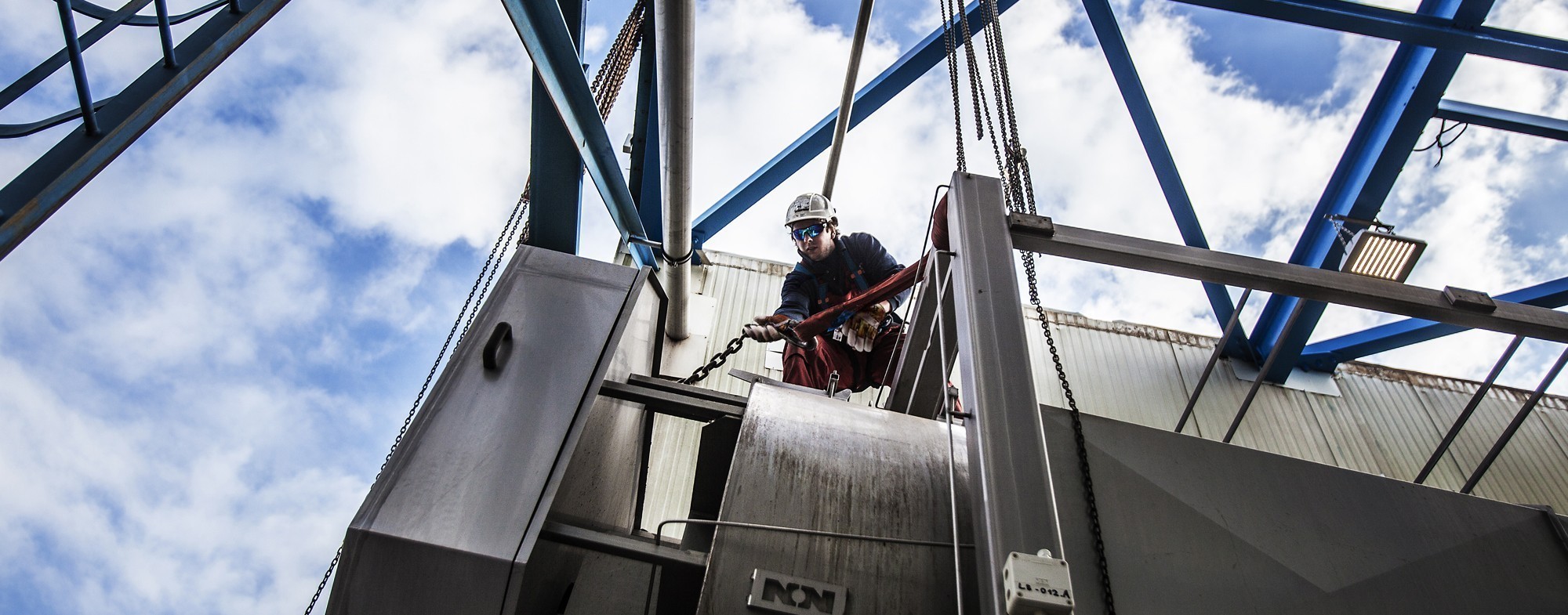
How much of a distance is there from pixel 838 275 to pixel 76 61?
5.22 metres

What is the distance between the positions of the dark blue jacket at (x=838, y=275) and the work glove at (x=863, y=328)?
51 centimetres

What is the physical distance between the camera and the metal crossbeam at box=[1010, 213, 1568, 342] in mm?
3096

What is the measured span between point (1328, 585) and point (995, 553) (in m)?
1.27

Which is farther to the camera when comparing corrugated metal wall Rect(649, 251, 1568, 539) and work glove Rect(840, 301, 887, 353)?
corrugated metal wall Rect(649, 251, 1568, 539)

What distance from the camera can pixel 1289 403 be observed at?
9352 millimetres

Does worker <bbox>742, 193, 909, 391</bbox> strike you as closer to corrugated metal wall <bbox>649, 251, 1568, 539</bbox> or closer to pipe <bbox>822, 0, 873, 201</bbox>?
pipe <bbox>822, 0, 873, 201</bbox>

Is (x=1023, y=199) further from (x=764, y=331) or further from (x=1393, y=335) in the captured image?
(x=1393, y=335)

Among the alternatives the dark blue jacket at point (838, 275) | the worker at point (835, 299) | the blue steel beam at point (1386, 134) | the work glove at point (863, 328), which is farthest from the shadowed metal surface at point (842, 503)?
the blue steel beam at point (1386, 134)

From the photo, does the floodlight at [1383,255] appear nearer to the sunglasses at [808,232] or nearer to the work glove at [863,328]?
the work glove at [863,328]

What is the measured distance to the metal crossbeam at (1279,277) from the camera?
10.2ft

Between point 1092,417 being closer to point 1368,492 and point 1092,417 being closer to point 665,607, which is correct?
point 1368,492

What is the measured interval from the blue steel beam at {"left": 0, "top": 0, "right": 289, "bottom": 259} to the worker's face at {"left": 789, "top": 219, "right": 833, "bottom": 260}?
14.7 ft

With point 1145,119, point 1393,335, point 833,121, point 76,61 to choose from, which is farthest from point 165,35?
point 1393,335

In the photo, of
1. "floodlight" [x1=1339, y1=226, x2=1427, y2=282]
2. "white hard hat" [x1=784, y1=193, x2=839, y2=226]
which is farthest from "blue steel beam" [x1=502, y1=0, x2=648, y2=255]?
"floodlight" [x1=1339, y1=226, x2=1427, y2=282]
